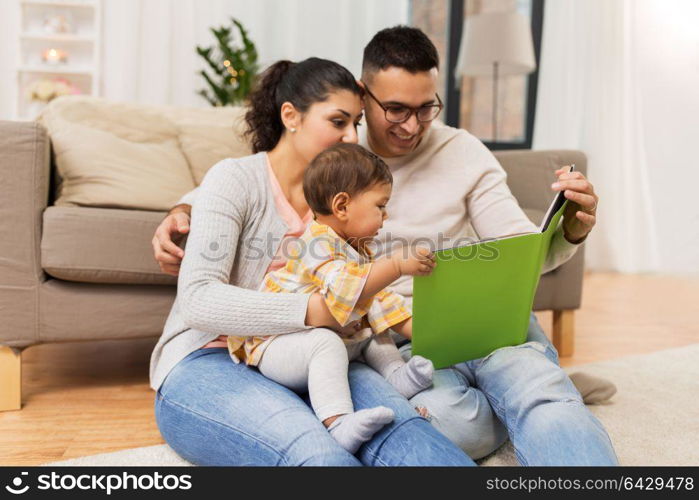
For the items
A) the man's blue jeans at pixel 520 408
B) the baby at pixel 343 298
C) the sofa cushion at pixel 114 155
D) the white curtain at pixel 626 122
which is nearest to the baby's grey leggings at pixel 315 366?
the baby at pixel 343 298

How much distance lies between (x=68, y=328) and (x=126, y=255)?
22 cm

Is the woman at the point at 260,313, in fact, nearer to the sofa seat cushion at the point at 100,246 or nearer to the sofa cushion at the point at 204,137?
the sofa seat cushion at the point at 100,246

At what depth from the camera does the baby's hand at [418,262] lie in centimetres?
109

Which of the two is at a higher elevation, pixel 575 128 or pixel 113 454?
pixel 575 128

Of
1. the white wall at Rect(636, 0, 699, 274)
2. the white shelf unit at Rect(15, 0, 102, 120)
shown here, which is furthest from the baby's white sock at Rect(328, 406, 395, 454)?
the white wall at Rect(636, 0, 699, 274)

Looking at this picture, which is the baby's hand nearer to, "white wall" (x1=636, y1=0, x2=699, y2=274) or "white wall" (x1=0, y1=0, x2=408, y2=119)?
"white wall" (x1=0, y1=0, x2=408, y2=119)

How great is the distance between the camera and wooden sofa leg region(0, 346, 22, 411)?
1600 millimetres

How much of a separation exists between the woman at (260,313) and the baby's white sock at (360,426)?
3cm

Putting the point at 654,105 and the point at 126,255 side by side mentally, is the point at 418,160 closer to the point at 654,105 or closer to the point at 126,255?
the point at 126,255

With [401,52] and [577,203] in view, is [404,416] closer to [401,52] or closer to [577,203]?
[577,203]

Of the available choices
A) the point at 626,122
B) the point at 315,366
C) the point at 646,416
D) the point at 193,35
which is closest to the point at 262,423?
the point at 315,366

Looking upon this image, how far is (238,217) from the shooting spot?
4.16ft

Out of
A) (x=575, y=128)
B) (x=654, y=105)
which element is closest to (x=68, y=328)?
(x=575, y=128)
